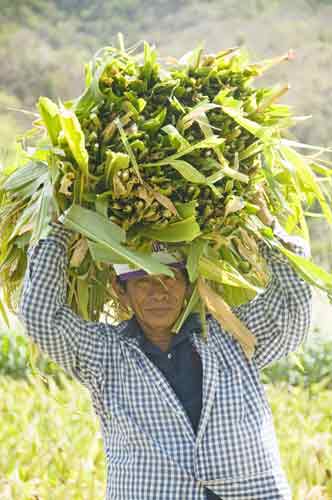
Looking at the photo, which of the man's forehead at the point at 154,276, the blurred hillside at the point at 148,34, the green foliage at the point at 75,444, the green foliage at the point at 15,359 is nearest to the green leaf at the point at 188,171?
the man's forehead at the point at 154,276

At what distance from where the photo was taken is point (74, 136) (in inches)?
101

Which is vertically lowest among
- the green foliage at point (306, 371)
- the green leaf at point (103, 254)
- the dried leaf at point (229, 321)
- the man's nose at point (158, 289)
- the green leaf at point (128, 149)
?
the green foliage at point (306, 371)

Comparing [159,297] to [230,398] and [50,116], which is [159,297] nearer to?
[230,398]

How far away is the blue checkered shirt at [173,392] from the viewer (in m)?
2.71

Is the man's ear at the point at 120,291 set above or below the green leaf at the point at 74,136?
below

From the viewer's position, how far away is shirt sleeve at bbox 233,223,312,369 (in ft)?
9.29

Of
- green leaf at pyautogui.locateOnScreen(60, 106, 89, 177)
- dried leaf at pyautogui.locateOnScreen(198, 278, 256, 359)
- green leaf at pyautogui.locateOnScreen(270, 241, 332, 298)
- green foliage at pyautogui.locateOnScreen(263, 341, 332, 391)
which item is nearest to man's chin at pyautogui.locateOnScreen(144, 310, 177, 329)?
dried leaf at pyautogui.locateOnScreen(198, 278, 256, 359)

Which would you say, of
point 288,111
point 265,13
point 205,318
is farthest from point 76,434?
point 265,13

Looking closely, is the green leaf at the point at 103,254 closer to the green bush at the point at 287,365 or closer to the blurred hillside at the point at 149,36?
the green bush at the point at 287,365

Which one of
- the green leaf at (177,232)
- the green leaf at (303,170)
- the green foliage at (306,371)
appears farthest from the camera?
the green foliage at (306,371)

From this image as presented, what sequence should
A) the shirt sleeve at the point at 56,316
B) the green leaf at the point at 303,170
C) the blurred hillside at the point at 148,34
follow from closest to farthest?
the shirt sleeve at the point at 56,316, the green leaf at the point at 303,170, the blurred hillside at the point at 148,34

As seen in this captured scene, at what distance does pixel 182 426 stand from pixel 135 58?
97cm

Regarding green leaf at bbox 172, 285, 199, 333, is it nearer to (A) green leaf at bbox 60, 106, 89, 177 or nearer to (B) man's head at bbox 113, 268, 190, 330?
(B) man's head at bbox 113, 268, 190, 330

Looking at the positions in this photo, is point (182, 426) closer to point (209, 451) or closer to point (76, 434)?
point (209, 451)
